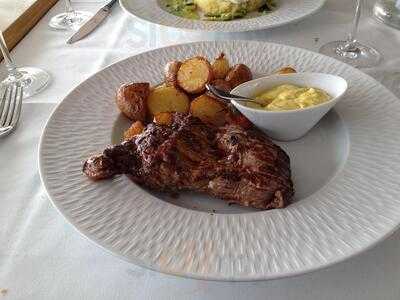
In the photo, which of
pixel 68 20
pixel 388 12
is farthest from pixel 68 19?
pixel 388 12

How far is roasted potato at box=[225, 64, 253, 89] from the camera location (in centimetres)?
148

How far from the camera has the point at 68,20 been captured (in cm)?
216

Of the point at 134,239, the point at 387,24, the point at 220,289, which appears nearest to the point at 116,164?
the point at 134,239

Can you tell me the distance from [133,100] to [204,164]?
44cm

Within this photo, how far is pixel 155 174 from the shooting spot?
1108mm

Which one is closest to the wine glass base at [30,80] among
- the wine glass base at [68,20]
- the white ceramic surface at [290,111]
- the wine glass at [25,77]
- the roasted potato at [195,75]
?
the wine glass at [25,77]

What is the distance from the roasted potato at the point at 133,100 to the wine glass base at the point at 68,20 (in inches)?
36.2

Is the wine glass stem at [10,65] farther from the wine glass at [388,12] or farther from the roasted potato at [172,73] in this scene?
the wine glass at [388,12]

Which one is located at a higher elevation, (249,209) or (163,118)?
(163,118)

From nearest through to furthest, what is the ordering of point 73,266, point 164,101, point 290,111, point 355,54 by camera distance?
point 73,266 < point 290,111 < point 164,101 < point 355,54

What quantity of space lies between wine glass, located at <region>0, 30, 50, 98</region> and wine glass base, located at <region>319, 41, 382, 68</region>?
4.19ft

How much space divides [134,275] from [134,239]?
0.35 ft

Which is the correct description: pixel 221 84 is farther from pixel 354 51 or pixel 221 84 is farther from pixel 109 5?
pixel 109 5

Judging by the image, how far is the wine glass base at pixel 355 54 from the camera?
1764mm
